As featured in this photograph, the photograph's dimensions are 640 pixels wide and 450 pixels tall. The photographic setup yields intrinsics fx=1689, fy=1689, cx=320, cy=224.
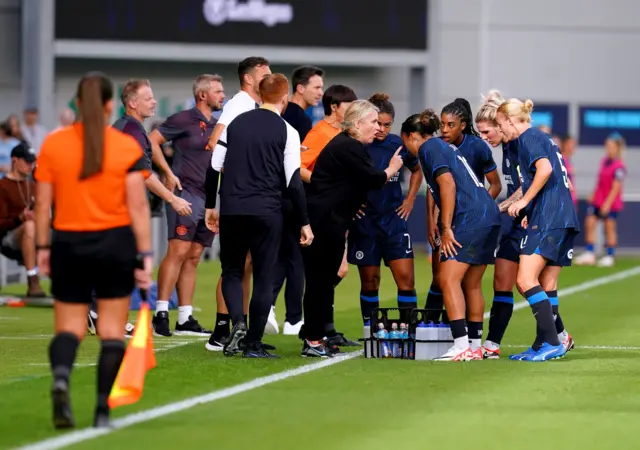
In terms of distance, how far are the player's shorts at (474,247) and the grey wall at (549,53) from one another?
20.8m

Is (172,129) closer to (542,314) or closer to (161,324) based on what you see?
(161,324)

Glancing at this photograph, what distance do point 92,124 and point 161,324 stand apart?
5.73m

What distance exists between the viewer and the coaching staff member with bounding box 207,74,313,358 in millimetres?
11969

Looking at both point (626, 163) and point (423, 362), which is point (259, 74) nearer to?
point (423, 362)

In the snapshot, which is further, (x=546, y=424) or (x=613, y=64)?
(x=613, y=64)

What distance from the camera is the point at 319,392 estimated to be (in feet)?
33.9

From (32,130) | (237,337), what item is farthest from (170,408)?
(32,130)

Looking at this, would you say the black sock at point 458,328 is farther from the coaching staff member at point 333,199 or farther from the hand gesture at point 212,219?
the hand gesture at point 212,219

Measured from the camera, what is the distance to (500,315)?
12648 millimetres

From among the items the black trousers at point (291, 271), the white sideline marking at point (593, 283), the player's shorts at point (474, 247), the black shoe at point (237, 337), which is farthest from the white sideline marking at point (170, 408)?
the white sideline marking at point (593, 283)

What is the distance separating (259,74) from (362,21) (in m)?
15.7


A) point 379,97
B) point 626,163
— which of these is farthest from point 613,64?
point 379,97

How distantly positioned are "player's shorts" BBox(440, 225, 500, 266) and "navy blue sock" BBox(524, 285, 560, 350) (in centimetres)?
40

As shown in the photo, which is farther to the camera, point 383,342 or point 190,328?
point 190,328
